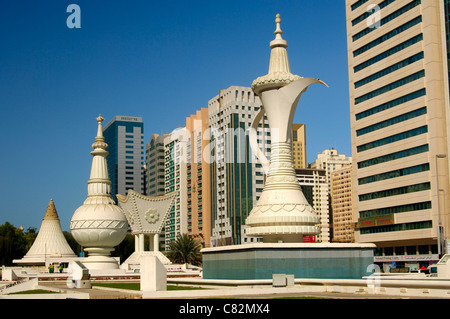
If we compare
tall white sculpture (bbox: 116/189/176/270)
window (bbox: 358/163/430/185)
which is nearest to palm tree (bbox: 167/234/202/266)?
tall white sculpture (bbox: 116/189/176/270)

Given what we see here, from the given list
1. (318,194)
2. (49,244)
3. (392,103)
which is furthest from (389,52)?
(318,194)

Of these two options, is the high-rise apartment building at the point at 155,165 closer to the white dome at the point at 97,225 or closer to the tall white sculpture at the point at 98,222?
the tall white sculpture at the point at 98,222

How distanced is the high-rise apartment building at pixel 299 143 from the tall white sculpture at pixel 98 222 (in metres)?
110

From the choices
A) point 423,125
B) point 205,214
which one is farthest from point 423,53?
point 205,214

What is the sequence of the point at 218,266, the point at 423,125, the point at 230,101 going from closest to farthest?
the point at 218,266, the point at 423,125, the point at 230,101

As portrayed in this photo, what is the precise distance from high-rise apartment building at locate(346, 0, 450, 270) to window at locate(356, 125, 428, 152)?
0.38ft

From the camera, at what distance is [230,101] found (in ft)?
373

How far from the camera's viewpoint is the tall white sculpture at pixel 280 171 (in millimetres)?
38875

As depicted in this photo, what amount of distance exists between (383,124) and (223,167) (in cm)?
4637

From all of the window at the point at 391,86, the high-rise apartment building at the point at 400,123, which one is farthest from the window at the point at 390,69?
the window at the point at 391,86

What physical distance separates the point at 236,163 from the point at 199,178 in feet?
56.4

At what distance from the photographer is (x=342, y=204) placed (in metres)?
174

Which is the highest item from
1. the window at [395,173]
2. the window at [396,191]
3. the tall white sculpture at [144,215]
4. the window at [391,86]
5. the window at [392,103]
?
the window at [391,86]
